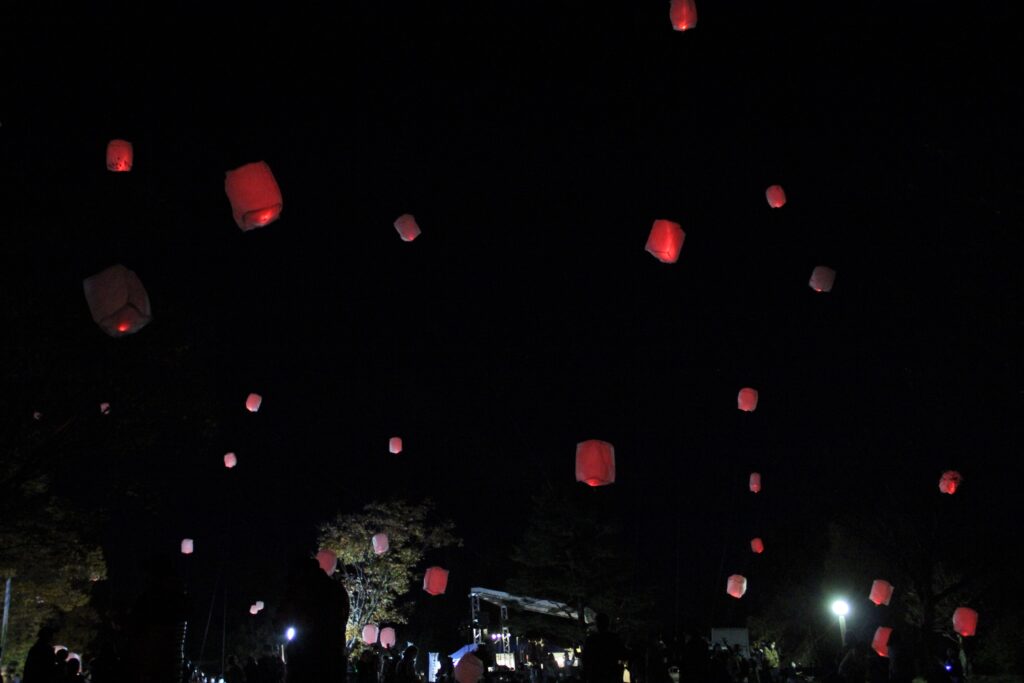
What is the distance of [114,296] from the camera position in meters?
7.09

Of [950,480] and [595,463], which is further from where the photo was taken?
[950,480]

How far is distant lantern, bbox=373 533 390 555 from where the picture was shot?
2577 centimetres

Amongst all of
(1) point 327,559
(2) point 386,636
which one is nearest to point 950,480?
(2) point 386,636

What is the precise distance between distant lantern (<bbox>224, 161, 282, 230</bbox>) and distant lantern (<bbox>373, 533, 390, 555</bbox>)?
61.9 ft

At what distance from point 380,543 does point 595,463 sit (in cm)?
1523

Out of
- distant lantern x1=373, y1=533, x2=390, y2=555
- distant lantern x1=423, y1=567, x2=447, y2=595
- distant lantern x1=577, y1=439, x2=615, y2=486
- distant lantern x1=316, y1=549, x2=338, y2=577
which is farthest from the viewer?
distant lantern x1=373, y1=533, x2=390, y2=555

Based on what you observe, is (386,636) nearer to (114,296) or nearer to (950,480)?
(950,480)

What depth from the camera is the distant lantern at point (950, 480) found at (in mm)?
23453

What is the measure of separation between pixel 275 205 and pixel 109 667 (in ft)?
14.3

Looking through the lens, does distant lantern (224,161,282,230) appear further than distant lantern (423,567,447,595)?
No

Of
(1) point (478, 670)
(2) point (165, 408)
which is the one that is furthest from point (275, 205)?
(1) point (478, 670)

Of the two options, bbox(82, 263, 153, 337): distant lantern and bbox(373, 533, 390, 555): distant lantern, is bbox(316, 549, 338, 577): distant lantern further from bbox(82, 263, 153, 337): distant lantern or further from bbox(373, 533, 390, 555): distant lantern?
bbox(82, 263, 153, 337): distant lantern

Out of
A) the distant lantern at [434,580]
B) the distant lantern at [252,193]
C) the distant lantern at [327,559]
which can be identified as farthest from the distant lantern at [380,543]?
the distant lantern at [252,193]

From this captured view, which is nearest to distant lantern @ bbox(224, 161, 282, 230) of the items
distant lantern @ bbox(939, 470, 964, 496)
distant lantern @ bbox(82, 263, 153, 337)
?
distant lantern @ bbox(82, 263, 153, 337)
